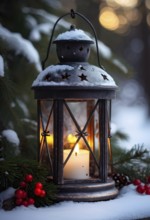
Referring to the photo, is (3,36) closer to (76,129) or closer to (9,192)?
(76,129)

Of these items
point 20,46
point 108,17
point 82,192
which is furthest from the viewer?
point 108,17

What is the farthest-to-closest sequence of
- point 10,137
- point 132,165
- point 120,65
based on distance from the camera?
point 120,65 → point 132,165 → point 10,137

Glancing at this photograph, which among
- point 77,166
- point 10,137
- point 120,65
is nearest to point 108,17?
point 120,65

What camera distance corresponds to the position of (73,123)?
228 cm

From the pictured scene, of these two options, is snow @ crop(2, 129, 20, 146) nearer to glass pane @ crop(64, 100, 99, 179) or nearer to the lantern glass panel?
the lantern glass panel

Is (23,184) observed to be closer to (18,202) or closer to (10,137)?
(18,202)

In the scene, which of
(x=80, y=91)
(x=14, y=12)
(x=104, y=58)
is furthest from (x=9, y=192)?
(x=14, y=12)

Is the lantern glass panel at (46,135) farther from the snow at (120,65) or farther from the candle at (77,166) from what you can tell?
the snow at (120,65)

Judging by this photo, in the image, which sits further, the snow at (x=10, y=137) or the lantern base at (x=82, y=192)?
the snow at (x=10, y=137)

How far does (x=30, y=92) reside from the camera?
10.6 ft

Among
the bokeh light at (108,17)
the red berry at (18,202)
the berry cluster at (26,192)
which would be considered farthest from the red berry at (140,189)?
the bokeh light at (108,17)

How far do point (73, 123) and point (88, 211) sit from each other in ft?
1.62

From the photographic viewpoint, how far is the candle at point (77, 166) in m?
2.19

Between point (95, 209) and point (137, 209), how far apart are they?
21 cm
